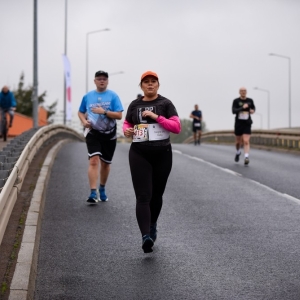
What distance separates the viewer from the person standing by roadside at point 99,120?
11.2m


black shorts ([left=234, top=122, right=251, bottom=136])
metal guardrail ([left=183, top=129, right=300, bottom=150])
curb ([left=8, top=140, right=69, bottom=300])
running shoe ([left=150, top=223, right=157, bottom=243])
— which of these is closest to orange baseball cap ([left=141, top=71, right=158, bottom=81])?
running shoe ([left=150, top=223, right=157, bottom=243])

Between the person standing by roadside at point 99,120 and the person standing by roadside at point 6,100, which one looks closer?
the person standing by roadside at point 99,120

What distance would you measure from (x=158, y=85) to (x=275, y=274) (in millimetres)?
2229

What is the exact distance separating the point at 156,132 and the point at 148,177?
0.45m

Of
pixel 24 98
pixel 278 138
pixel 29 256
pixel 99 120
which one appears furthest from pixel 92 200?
pixel 24 98

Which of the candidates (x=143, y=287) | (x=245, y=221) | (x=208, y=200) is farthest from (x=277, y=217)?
(x=143, y=287)

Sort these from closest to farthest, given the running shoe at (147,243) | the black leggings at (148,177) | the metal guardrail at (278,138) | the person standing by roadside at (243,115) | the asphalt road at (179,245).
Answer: the asphalt road at (179,245)
the running shoe at (147,243)
the black leggings at (148,177)
the person standing by roadside at (243,115)
the metal guardrail at (278,138)

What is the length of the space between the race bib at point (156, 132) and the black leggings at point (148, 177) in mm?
98

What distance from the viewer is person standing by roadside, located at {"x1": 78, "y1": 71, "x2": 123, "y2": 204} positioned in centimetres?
1117

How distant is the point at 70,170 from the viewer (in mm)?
16531

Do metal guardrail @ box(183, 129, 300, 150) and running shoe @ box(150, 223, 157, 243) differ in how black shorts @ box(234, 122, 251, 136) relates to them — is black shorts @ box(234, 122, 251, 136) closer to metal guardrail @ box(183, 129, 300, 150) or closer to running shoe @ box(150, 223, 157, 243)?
metal guardrail @ box(183, 129, 300, 150)

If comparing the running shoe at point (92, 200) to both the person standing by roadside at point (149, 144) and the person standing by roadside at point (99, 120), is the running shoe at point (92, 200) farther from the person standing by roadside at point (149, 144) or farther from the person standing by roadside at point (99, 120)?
the person standing by roadside at point (149, 144)

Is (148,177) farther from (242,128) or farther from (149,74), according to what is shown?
(242,128)

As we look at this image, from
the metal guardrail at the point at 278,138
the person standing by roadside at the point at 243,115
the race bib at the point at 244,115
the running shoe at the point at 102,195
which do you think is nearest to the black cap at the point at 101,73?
the running shoe at the point at 102,195
